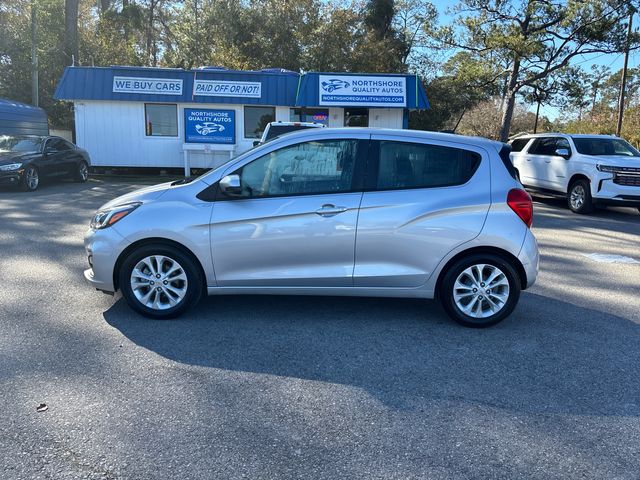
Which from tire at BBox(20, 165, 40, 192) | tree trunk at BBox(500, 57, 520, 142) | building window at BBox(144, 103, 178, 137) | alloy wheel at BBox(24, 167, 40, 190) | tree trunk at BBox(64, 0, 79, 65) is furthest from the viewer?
tree trunk at BBox(64, 0, 79, 65)

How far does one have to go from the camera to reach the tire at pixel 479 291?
193 inches

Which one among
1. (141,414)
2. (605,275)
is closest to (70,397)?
(141,414)

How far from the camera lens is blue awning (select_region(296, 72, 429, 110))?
61.5 feet

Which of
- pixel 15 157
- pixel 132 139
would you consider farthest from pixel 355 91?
pixel 15 157

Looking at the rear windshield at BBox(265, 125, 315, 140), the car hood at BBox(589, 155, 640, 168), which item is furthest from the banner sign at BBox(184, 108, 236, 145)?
the car hood at BBox(589, 155, 640, 168)

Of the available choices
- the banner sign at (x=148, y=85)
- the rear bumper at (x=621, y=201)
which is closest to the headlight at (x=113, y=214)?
the rear bumper at (x=621, y=201)

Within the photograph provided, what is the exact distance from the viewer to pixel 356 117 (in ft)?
65.9

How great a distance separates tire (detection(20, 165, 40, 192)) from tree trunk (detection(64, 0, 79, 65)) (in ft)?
49.9

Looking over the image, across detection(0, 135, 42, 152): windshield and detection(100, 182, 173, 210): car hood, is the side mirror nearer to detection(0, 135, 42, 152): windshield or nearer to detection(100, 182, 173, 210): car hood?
detection(100, 182, 173, 210): car hood

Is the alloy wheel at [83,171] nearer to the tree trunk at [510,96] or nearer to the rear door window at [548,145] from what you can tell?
the rear door window at [548,145]

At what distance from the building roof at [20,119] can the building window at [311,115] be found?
33.5 ft

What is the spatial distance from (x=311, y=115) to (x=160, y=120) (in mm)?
5423

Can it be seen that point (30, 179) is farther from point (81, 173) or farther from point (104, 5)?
point (104, 5)

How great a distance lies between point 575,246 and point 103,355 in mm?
7665
